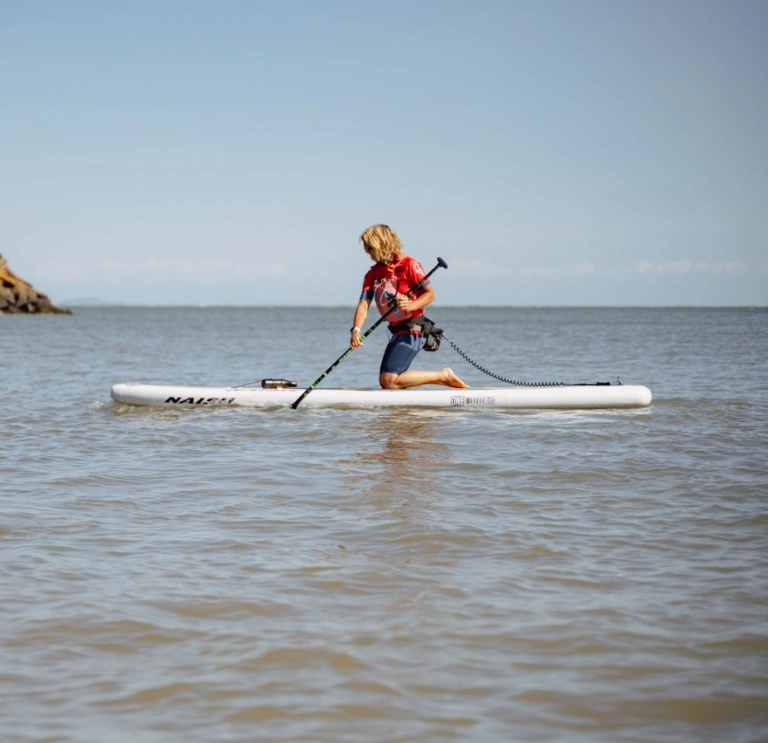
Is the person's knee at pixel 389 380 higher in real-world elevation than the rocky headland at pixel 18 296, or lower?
lower

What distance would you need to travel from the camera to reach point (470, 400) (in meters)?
11.4

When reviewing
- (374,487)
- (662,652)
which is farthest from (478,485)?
(662,652)

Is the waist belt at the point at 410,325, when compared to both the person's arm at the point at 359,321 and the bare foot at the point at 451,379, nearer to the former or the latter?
the person's arm at the point at 359,321

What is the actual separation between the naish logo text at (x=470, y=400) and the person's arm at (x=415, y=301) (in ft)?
4.62

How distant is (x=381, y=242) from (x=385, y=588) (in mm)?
6420

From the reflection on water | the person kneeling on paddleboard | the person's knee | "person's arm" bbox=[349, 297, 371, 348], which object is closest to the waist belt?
the person kneeling on paddleboard

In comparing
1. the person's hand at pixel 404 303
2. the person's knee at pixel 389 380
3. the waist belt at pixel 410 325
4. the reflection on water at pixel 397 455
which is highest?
the person's hand at pixel 404 303

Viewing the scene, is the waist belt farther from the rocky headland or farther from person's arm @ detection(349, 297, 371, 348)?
the rocky headland

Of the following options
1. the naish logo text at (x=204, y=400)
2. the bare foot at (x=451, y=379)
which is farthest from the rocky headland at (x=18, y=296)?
the bare foot at (x=451, y=379)

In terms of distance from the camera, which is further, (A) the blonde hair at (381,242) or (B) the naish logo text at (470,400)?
(B) the naish logo text at (470,400)

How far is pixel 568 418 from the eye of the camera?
1082 centimetres

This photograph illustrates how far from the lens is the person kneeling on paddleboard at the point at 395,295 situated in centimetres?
1035

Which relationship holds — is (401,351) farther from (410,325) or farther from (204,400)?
(204,400)

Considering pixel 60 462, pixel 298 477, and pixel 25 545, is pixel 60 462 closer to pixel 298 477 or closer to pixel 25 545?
pixel 298 477
